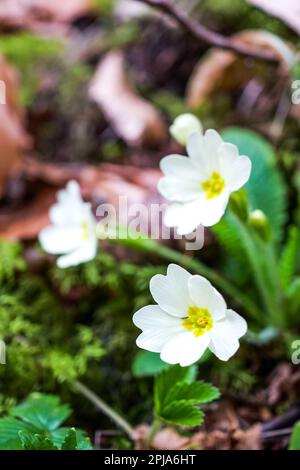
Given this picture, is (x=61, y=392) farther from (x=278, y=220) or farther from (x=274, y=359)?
(x=278, y=220)

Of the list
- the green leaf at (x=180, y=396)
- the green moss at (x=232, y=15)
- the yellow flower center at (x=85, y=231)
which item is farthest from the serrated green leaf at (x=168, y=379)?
the green moss at (x=232, y=15)

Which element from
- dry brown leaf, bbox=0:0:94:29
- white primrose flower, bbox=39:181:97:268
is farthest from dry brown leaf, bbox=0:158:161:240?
dry brown leaf, bbox=0:0:94:29

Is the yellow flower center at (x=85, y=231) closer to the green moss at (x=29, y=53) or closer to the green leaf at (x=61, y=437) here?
the green leaf at (x=61, y=437)

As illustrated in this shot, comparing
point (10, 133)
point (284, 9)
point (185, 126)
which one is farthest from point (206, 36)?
point (10, 133)

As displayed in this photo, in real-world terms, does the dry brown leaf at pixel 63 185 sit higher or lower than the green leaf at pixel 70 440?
higher

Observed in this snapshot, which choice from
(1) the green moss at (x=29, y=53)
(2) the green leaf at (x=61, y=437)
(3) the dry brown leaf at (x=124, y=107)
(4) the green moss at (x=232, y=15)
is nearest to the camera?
(2) the green leaf at (x=61, y=437)

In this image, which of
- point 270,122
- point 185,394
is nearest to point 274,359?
point 185,394

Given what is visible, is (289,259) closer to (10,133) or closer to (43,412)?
(43,412)
